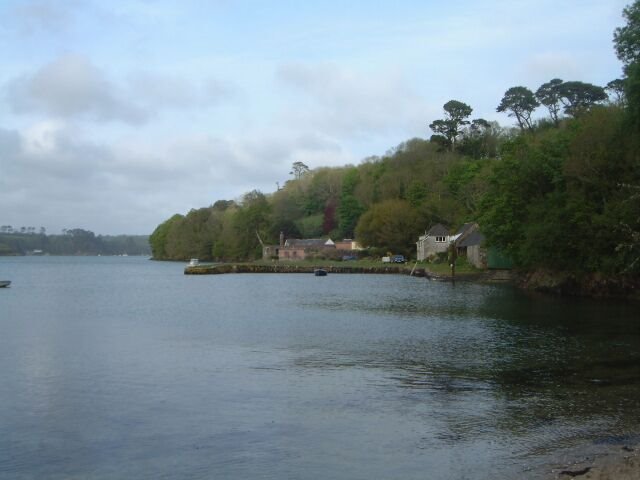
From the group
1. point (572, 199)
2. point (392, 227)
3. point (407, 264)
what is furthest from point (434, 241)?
point (572, 199)

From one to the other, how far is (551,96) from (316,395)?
340 feet

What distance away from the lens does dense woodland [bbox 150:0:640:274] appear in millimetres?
47281

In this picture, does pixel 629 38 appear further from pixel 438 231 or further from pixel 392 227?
pixel 392 227

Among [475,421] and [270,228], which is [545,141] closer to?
[475,421]

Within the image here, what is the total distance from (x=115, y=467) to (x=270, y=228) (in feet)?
462

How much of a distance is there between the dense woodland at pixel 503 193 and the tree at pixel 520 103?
0.18 m

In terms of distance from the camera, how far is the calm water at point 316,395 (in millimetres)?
14250

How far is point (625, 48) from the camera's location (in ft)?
135

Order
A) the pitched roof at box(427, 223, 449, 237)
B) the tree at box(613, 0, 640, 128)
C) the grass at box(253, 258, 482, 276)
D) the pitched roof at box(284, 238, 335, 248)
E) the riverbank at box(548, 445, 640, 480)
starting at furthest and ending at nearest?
the pitched roof at box(284, 238, 335, 248)
the pitched roof at box(427, 223, 449, 237)
the grass at box(253, 258, 482, 276)
the tree at box(613, 0, 640, 128)
the riverbank at box(548, 445, 640, 480)

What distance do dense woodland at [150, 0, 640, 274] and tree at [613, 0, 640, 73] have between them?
8 cm

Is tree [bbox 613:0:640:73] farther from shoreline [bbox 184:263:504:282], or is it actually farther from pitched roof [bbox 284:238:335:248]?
pitched roof [bbox 284:238:335:248]

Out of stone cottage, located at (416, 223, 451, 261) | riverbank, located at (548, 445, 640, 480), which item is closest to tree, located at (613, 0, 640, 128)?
riverbank, located at (548, 445, 640, 480)

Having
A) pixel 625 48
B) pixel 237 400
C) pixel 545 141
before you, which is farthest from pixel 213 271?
pixel 237 400

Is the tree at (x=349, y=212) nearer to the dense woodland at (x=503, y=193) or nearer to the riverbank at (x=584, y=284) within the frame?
the dense woodland at (x=503, y=193)
